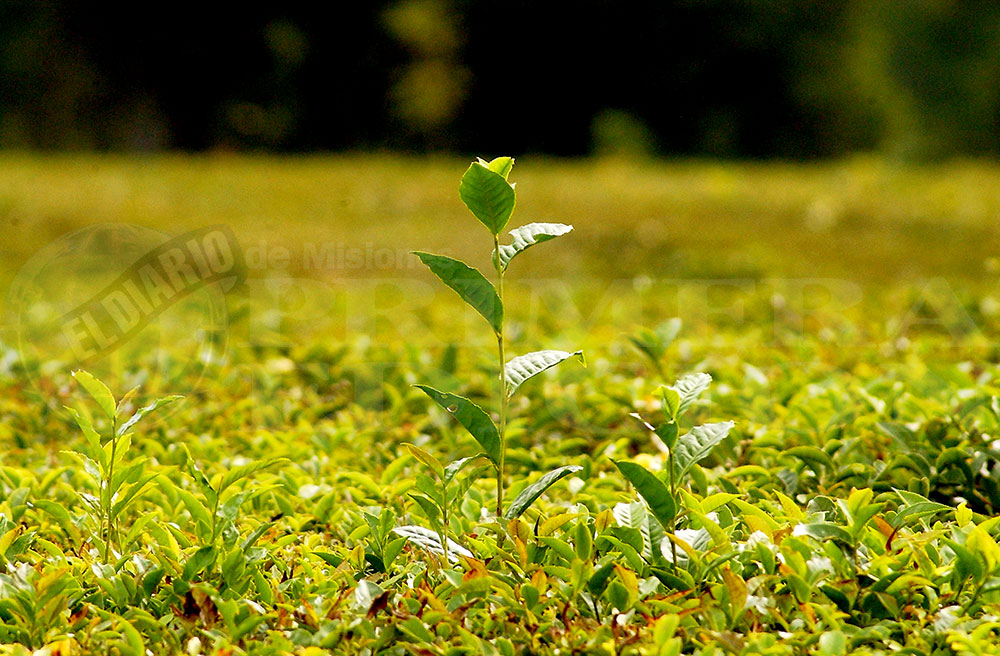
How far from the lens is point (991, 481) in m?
1.96

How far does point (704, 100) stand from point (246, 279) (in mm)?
8668

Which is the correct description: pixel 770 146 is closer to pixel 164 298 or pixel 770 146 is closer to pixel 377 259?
pixel 377 259

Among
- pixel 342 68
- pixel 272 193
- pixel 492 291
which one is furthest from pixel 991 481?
pixel 342 68

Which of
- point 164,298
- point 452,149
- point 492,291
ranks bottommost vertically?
point 452,149

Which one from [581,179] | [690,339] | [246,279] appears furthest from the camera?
[581,179]

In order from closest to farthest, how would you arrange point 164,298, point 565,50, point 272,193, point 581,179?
point 164,298 < point 272,193 < point 581,179 < point 565,50

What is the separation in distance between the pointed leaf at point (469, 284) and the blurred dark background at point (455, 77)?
10961mm

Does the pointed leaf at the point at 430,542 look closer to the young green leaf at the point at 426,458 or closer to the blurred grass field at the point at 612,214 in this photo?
the young green leaf at the point at 426,458

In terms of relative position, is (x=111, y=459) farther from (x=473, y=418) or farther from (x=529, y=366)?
(x=529, y=366)

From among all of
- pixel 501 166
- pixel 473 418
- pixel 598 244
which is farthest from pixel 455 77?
pixel 473 418

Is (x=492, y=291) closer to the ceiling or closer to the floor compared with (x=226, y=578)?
closer to the ceiling

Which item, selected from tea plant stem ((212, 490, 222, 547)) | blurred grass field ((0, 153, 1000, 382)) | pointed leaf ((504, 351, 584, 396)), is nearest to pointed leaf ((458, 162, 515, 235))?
pointed leaf ((504, 351, 584, 396))

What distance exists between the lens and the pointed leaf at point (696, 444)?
162cm

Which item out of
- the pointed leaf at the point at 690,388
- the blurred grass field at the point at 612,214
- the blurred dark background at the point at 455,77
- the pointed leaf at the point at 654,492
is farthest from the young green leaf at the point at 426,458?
the blurred dark background at the point at 455,77
